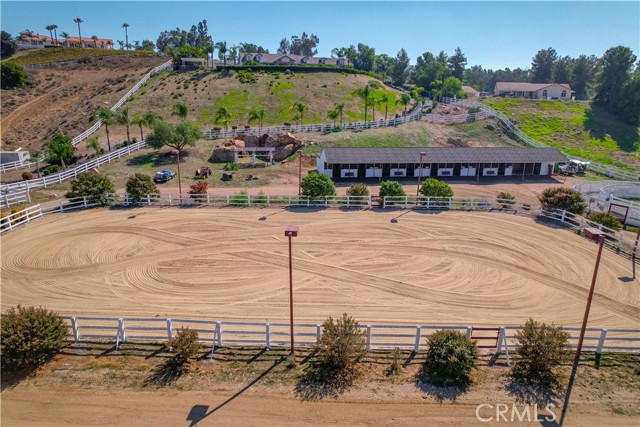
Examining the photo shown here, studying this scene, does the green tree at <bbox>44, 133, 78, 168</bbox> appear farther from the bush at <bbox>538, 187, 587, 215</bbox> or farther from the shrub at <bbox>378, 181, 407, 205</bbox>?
the bush at <bbox>538, 187, 587, 215</bbox>

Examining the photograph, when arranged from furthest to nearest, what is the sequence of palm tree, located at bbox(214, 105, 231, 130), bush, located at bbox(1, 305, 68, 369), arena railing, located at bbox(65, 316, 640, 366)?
palm tree, located at bbox(214, 105, 231, 130) → arena railing, located at bbox(65, 316, 640, 366) → bush, located at bbox(1, 305, 68, 369)

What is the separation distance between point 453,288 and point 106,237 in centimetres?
2226

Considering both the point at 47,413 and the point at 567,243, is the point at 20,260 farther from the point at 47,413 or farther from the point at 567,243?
the point at 567,243

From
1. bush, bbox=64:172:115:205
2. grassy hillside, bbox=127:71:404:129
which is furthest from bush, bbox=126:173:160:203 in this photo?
grassy hillside, bbox=127:71:404:129

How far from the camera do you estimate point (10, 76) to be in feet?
282

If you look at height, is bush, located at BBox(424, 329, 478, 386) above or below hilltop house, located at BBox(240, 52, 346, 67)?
below

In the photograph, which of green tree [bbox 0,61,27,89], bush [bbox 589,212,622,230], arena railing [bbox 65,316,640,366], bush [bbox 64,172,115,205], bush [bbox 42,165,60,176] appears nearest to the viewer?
arena railing [bbox 65,316,640,366]

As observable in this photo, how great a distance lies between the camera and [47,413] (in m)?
12.6

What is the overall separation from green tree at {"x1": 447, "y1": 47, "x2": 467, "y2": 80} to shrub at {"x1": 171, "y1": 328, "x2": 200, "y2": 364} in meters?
143

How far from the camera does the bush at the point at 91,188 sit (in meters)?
33.6

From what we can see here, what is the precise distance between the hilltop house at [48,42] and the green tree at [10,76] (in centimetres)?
4966

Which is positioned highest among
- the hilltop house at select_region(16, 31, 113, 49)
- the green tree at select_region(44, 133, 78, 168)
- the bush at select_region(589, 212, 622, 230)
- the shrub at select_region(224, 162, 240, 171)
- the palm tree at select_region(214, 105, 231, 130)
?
the hilltop house at select_region(16, 31, 113, 49)

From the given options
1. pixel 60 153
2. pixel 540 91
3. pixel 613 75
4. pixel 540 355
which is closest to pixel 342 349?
pixel 540 355

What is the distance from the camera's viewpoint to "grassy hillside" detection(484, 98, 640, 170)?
2562 inches
